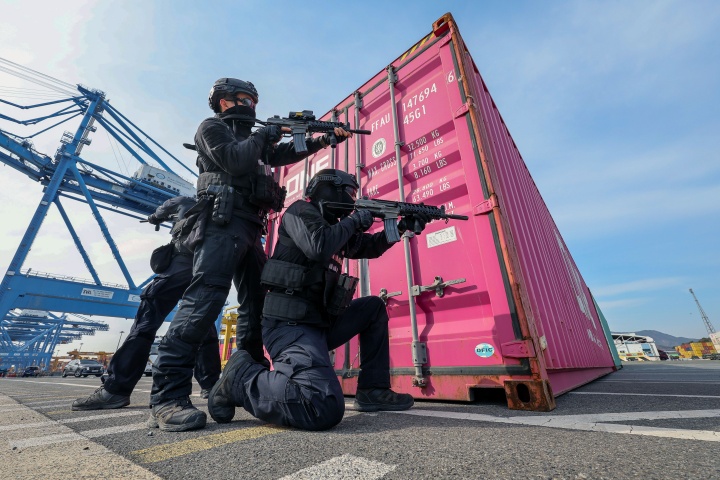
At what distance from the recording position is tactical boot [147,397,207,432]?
1327mm

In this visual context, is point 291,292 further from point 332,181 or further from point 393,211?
point 393,211

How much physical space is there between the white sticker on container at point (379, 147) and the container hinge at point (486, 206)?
115cm

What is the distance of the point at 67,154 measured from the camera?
1349 centimetres

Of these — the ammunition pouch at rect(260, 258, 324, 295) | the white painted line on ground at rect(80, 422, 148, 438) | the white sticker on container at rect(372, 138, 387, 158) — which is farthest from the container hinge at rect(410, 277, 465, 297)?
the white painted line on ground at rect(80, 422, 148, 438)

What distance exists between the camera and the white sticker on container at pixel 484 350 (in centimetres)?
194

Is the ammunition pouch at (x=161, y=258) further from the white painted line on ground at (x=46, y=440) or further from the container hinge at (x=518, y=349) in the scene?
the container hinge at (x=518, y=349)

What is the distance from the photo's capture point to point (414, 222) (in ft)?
7.41

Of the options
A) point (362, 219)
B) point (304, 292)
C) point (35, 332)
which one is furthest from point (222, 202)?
point (35, 332)

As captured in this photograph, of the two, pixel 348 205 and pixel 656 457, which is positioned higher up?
pixel 348 205

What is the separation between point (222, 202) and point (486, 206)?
164cm

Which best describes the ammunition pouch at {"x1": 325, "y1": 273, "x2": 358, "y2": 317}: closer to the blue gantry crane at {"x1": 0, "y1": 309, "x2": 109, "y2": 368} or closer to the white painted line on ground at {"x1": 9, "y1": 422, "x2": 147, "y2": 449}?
the white painted line on ground at {"x1": 9, "y1": 422, "x2": 147, "y2": 449}

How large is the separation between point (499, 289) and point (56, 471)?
79.4 inches

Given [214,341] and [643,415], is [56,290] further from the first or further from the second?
[643,415]

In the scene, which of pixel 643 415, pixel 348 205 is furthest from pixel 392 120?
pixel 643 415
